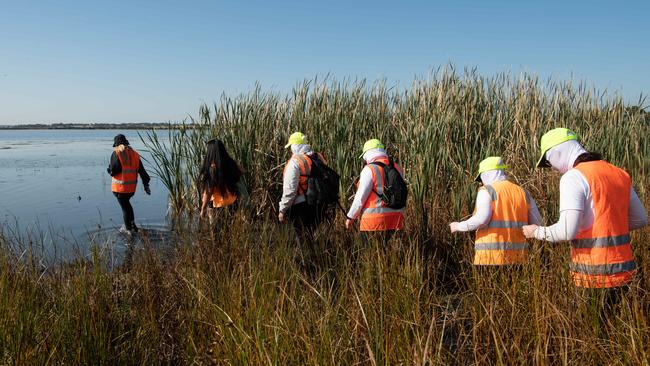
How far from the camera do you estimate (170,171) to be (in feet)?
26.5

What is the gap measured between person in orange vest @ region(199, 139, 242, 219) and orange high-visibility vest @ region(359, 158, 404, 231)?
175cm

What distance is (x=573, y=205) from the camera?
2.54 m

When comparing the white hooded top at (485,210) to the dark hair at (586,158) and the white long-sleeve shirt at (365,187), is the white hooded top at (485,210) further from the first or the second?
the white long-sleeve shirt at (365,187)

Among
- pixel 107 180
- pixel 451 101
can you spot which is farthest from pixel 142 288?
pixel 107 180

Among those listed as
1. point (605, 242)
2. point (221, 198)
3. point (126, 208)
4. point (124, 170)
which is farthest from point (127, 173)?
point (605, 242)

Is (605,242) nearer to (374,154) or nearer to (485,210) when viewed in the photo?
(485,210)

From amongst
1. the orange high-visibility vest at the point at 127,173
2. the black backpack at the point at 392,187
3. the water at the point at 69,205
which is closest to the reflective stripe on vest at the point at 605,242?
the black backpack at the point at 392,187

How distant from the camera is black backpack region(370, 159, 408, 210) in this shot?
4.47 metres

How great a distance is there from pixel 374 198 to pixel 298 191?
106 cm

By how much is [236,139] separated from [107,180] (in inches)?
427

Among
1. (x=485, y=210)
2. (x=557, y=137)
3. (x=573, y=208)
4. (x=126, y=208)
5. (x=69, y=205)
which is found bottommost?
(x=69, y=205)

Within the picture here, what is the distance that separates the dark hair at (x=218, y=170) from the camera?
5375 mm

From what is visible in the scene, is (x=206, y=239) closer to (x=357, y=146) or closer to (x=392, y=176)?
(x=392, y=176)

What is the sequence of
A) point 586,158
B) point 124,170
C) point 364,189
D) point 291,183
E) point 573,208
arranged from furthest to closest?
point 124,170 < point 291,183 < point 364,189 < point 586,158 < point 573,208
